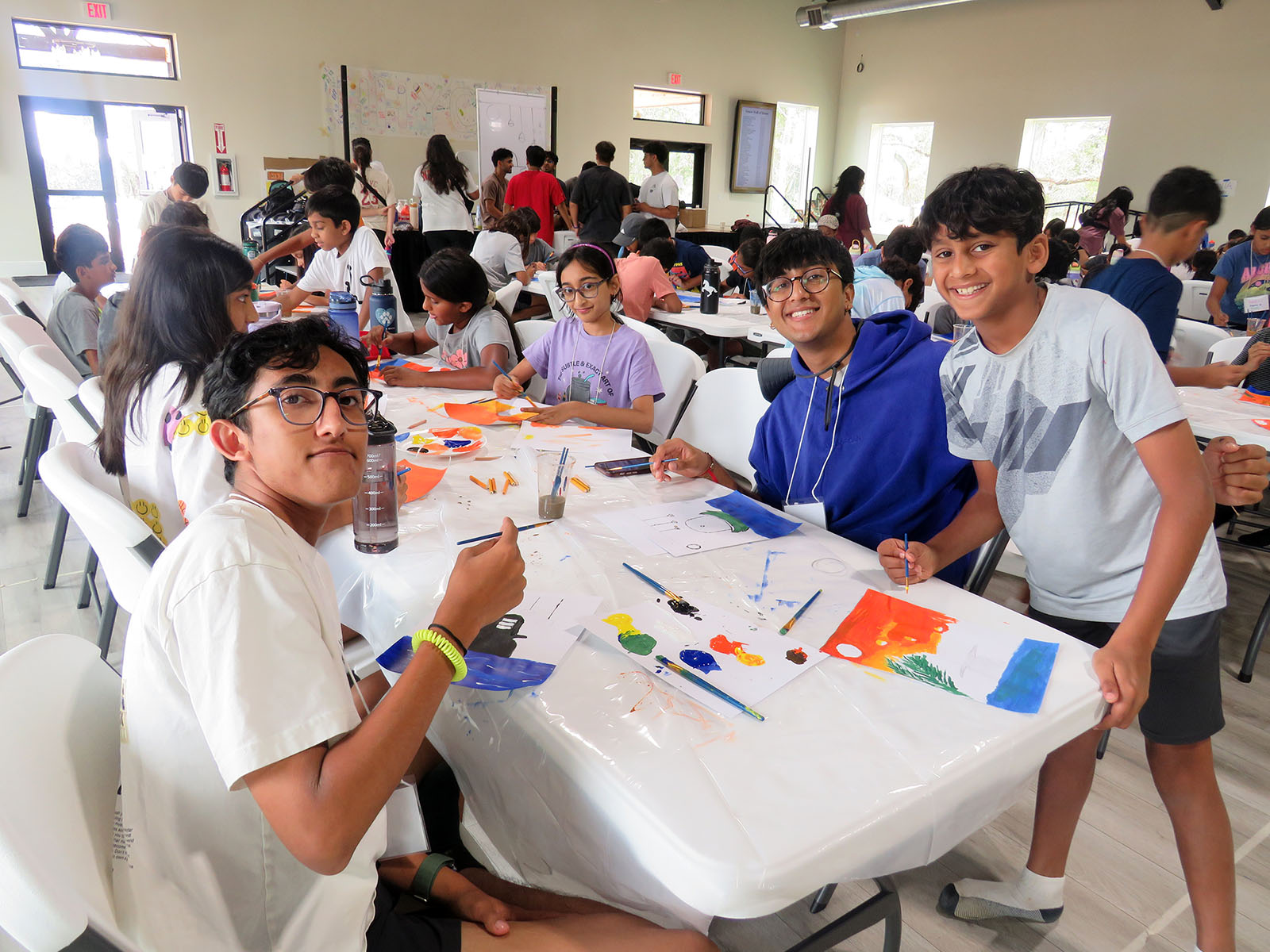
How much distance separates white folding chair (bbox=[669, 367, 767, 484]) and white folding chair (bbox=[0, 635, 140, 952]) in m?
1.54

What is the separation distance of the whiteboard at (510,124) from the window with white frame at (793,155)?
401 centimetres

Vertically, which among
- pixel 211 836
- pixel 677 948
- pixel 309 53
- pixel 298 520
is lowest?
pixel 677 948

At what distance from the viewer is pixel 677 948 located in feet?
3.02

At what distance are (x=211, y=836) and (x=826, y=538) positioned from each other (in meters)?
1.03

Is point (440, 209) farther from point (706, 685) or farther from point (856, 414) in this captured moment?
point (706, 685)

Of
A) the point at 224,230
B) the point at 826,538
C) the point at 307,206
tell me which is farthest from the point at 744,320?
the point at 224,230

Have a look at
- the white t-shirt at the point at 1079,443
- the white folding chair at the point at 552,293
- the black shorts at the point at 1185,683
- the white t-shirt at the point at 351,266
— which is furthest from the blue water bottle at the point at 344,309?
the black shorts at the point at 1185,683

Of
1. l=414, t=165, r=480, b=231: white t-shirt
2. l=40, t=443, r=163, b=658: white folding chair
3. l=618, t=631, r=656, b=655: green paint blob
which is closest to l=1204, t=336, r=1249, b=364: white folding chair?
l=618, t=631, r=656, b=655: green paint blob

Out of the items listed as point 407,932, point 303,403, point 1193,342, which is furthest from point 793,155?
point 407,932

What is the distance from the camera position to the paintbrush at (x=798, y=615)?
1114mm

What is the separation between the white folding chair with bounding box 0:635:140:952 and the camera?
603mm

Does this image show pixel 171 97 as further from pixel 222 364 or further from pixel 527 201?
pixel 222 364

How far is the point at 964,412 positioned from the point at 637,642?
74cm

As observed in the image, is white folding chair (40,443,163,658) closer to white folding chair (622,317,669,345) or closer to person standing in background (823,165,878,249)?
white folding chair (622,317,669,345)
